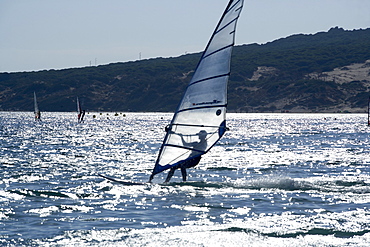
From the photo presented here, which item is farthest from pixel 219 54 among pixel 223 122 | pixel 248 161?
pixel 248 161

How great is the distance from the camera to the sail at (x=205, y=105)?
19312 millimetres

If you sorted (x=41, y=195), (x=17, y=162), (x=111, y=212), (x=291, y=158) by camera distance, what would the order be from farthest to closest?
(x=291, y=158) → (x=17, y=162) → (x=41, y=195) → (x=111, y=212)

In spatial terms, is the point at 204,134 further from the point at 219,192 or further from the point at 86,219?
the point at 86,219

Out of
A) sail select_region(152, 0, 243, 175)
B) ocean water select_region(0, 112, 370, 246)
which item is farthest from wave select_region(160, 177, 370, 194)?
sail select_region(152, 0, 243, 175)

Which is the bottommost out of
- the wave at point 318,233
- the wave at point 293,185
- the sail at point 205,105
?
the wave at point 293,185

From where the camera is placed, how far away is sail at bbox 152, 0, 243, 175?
1931 centimetres

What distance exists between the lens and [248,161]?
3675 cm

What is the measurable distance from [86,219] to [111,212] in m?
1.38

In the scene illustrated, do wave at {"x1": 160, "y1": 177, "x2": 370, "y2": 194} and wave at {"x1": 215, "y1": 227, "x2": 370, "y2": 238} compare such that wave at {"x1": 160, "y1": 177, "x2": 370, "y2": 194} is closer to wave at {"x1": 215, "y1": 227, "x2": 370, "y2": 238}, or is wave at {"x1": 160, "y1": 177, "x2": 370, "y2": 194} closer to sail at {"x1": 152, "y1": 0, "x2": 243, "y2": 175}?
sail at {"x1": 152, "y1": 0, "x2": 243, "y2": 175}

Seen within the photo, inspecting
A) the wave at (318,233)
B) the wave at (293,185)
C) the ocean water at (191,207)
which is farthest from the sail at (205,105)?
the wave at (318,233)

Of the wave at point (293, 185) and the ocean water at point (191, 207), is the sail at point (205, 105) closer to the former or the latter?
the ocean water at point (191, 207)

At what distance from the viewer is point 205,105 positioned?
19906 millimetres

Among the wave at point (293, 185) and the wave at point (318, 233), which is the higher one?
the wave at point (318, 233)

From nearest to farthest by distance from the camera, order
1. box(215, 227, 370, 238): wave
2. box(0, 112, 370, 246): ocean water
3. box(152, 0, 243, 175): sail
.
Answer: box(0, 112, 370, 246): ocean water, box(215, 227, 370, 238): wave, box(152, 0, 243, 175): sail
